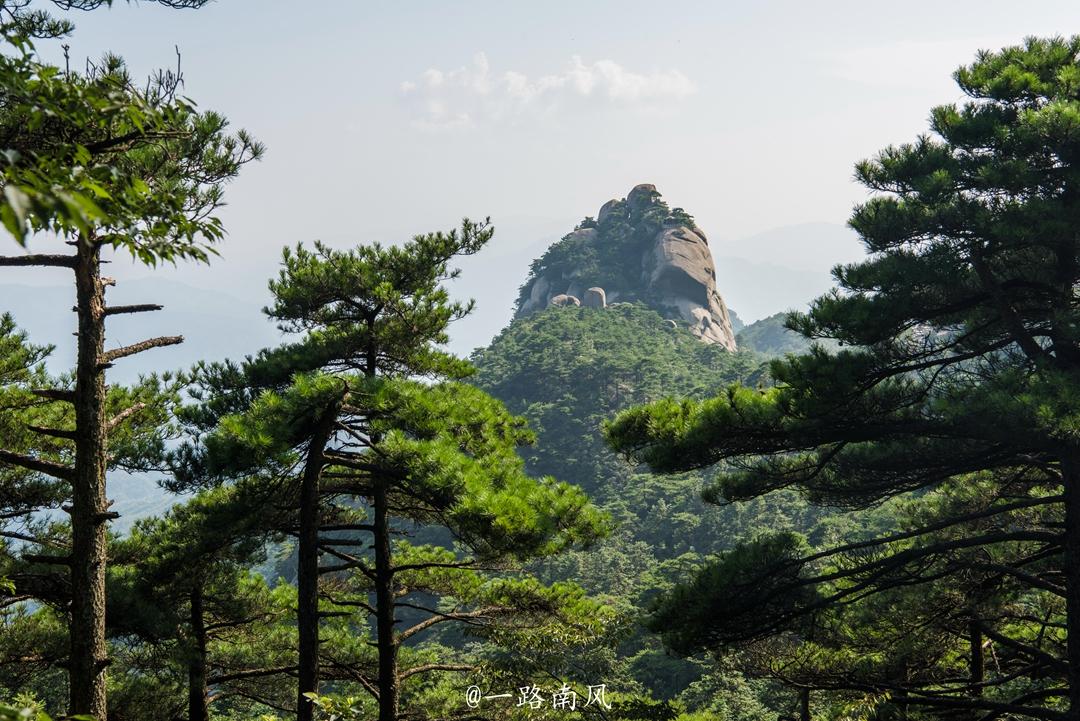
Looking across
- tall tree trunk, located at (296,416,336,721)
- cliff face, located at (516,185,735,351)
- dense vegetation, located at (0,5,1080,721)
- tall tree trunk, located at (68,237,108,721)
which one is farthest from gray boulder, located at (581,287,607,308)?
tall tree trunk, located at (68,237,108,721)

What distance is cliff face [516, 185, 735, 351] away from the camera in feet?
219

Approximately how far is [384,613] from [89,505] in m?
3.20

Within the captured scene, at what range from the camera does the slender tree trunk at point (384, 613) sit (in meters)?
7.23

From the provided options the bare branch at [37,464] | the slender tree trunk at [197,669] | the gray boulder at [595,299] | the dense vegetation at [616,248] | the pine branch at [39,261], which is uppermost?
the dense vegetation at [616,248]

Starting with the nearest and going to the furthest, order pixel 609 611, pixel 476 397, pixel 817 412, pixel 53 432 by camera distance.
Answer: pixel 53 432 → pixel 817 412 → pixel 476 397 → pixel 609 611

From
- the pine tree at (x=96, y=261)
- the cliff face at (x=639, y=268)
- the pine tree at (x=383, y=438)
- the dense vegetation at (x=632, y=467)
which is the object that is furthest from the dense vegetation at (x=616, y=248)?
the pine tree at (x=96, y=261)

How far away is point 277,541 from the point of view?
25.1 feet

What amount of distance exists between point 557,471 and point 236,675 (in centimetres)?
4279

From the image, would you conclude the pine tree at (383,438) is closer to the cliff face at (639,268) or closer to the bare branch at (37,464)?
the bare branch at (37,464)

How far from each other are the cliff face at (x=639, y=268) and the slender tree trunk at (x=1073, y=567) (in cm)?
5864

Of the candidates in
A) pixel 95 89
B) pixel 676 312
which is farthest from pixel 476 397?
pixel 676 312

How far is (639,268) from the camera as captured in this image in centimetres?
7150

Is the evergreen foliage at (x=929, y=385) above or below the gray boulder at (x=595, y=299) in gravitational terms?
below

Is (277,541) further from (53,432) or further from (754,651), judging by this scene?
(754,651)
